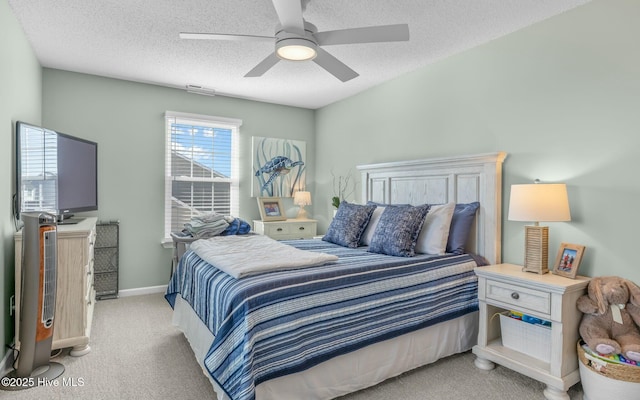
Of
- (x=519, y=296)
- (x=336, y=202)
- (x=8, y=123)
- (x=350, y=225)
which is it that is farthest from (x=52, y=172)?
(x=519, y=296)

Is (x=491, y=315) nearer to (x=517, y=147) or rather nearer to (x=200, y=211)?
(x=517, y=147)

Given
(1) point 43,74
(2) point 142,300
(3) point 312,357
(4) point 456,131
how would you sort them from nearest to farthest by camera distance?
(3) point 312,357 → (4) point 456,131 → (1) point 43,74 → (2) point 142,300

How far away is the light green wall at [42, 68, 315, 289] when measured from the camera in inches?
150

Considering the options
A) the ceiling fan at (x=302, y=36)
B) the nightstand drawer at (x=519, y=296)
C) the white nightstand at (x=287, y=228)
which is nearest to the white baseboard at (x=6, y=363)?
the ceiling fan at (x=302, y=36)

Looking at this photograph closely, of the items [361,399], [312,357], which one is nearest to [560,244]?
[361,399]

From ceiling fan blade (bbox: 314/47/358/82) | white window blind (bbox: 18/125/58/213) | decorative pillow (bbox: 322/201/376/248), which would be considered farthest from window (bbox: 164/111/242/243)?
ceiling fan blade (bbox: 314/47/358/82)

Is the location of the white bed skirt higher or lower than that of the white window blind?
lower

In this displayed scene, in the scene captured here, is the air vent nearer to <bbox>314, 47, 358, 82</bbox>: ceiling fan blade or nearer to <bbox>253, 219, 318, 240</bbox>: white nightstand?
<bbox>253, 219, 318, 240</bbox>: white nightstand

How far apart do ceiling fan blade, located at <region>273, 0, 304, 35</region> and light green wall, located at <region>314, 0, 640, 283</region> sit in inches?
71.0

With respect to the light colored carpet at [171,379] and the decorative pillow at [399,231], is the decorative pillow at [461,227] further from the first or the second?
the light colored carpet at [171,379]

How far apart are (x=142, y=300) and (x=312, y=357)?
287cm

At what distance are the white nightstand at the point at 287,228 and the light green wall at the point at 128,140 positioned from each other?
1202 mm

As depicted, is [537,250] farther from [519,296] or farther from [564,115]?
[564,115]

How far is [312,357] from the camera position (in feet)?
6.32
